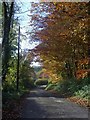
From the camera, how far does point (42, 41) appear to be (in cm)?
2062

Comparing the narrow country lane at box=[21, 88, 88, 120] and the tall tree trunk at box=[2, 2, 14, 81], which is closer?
the narrow country lane at box=[21, 88, 88, 120]

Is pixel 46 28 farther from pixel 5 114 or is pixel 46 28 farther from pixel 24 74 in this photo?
pixel 24 74

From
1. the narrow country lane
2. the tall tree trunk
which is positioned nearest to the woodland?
the tall tree trunk

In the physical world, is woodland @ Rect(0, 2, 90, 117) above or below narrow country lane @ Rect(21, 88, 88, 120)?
above

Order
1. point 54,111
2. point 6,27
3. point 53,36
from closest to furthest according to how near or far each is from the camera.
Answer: point 54,111 < point 6,27 < point 53,36

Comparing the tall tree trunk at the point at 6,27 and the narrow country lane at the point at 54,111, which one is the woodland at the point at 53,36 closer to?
the tall tree trunk at the point at 6,27

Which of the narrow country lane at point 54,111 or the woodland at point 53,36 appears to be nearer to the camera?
the narrow country lane at point 54,111

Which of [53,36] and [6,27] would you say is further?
[53,36]

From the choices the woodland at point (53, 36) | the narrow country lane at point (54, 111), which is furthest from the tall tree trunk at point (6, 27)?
the narrow country lane at point (54, 111)

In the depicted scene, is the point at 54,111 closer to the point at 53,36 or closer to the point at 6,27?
the point at 6,27

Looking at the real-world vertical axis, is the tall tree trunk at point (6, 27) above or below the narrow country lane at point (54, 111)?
above

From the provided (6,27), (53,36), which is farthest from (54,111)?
(53,36)

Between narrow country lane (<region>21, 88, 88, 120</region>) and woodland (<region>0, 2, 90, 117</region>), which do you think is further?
woodland (<region>0, 2, 90, 117</region>)

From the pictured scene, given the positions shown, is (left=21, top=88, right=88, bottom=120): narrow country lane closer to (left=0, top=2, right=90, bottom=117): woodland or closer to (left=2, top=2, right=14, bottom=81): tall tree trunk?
(left=0, top=2, right=90, bottom=117): woodland
